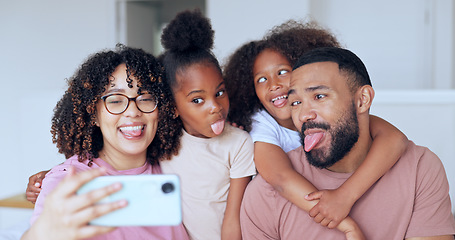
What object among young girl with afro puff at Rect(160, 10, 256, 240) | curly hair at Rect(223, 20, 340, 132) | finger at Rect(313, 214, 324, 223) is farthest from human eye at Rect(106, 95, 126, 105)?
finger at Rect(313, 214, 324, 223)

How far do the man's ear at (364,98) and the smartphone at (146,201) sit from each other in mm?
899

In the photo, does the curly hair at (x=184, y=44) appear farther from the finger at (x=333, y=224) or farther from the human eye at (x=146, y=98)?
the finger at (x=333, y=224)

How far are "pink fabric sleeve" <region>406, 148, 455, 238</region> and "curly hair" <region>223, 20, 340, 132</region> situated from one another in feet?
2.36

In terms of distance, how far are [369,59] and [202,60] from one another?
387cm

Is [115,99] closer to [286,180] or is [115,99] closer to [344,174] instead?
[286,180]

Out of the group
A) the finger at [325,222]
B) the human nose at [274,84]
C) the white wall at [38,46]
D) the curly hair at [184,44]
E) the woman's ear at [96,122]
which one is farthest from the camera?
the white wall at [38,46]

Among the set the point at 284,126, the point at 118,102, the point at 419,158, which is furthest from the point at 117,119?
the point at 419,158

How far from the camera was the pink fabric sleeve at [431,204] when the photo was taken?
1.56m

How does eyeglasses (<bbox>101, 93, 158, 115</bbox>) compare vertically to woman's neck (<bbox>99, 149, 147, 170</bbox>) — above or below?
above

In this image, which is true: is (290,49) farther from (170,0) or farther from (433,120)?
(170,0)

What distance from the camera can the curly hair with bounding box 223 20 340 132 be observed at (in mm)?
2057

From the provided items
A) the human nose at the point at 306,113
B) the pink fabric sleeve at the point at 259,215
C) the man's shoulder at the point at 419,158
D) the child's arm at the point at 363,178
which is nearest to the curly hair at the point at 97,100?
the pink fabric sleeve at the point at 259,215

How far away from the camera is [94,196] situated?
0.96 metres

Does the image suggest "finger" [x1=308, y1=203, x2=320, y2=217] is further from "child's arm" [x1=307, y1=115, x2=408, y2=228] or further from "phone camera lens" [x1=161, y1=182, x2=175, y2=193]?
"phone camera lens" [x1=161, y1=182, x2=175, y2=193]
